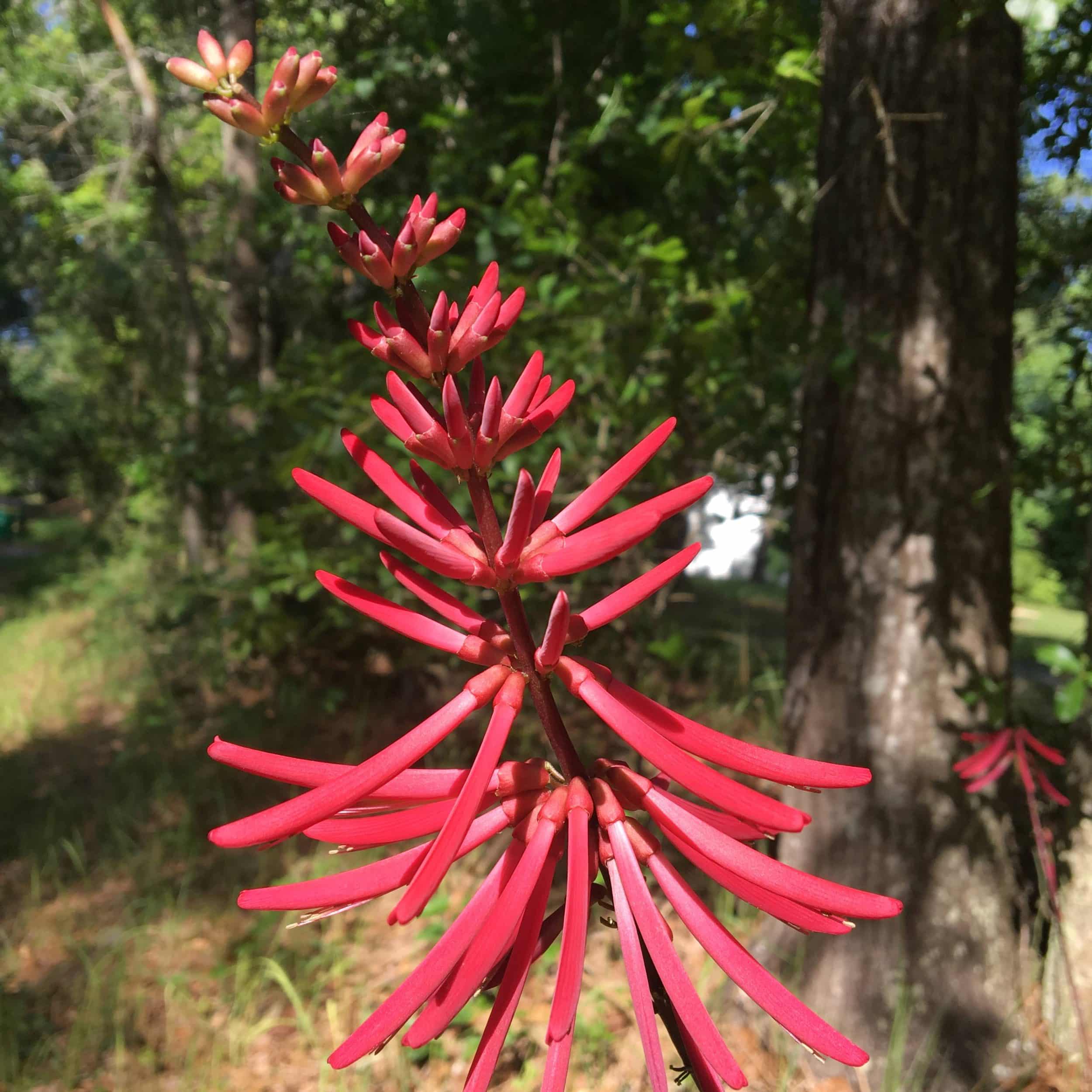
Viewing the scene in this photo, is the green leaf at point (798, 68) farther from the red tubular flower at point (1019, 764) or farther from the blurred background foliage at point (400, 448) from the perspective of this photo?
the red tubular flower at point (1019, 764)

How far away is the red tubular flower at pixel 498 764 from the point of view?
21.6 inches

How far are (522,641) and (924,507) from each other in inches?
73.2

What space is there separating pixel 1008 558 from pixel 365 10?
397 centimetres

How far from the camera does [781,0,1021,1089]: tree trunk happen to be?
2.06 metres

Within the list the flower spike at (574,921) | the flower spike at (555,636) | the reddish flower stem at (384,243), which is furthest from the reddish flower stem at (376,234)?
the flower spike at (574,921)

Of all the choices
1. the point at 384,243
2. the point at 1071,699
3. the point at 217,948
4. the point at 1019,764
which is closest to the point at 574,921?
the point at 384,243

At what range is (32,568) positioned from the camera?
12.9 meters

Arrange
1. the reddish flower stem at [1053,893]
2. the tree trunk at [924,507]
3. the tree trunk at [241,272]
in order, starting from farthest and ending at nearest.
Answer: the tree trunk at [241,272] → the tree trunk at [924,507] → the reddish flower stem at [1053,893]

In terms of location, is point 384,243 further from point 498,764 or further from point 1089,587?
point 1089,587

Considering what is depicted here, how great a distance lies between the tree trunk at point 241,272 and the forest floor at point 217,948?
1119 mm

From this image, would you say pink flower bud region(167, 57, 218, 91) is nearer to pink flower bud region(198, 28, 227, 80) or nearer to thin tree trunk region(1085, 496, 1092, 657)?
pink flower bud region(198, 28, 227, 80)

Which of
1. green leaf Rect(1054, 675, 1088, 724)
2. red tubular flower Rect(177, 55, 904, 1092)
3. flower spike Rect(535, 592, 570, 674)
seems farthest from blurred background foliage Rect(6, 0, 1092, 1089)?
flower spike Rect(535, 592, 570, 674)

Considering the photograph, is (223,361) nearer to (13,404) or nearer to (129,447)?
(129,447)

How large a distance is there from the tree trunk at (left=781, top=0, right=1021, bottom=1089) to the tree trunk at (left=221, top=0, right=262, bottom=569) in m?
2.74
